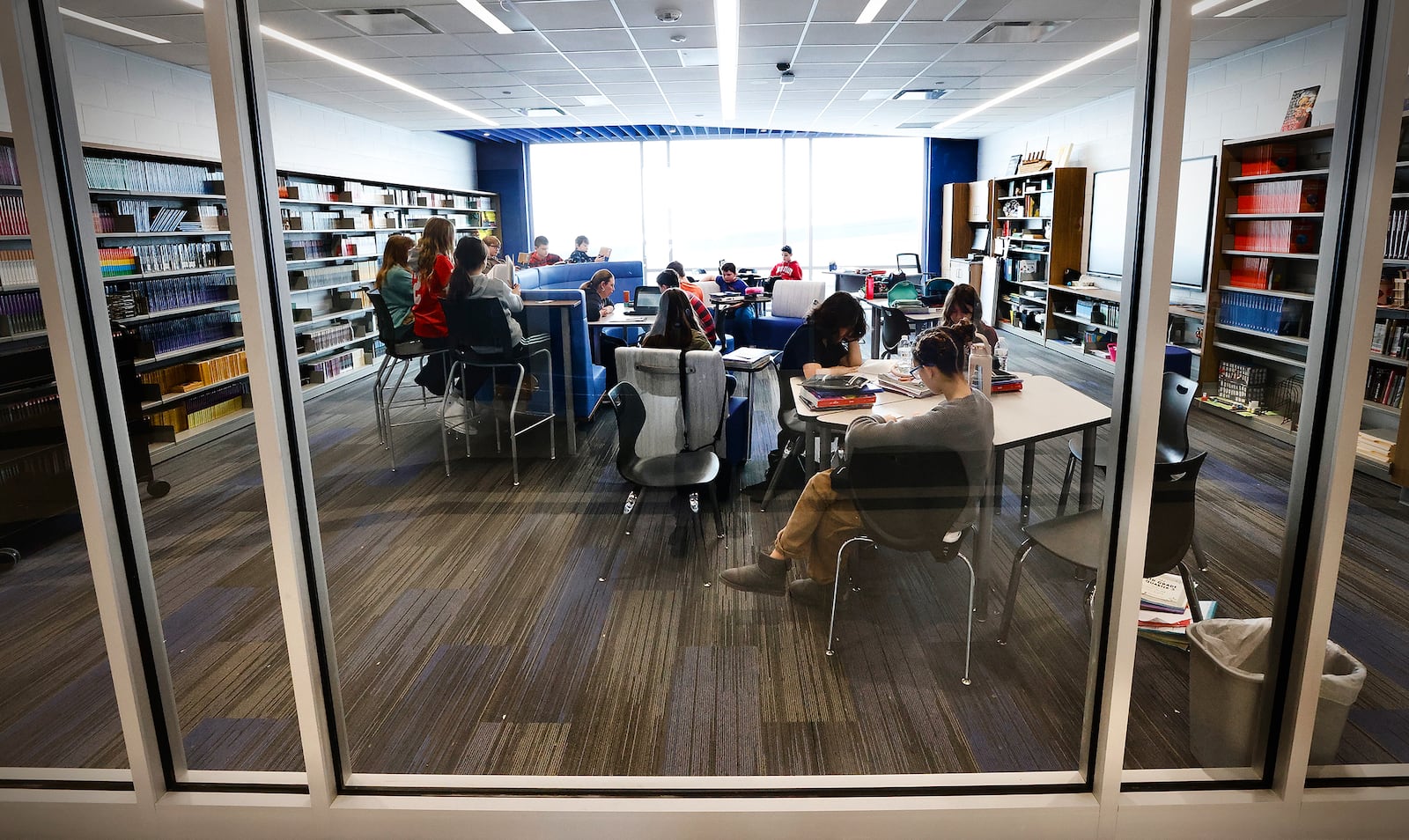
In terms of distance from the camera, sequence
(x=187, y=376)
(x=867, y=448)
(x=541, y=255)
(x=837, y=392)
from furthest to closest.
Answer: (x=541, y=255), (x=187, y=376), (x=837, y=392), (x=867, y=448)

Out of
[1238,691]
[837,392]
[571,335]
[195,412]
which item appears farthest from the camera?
[571,335]

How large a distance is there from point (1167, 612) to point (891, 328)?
1465 millimetres

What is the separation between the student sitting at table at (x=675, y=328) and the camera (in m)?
3.61

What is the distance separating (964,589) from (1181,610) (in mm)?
742

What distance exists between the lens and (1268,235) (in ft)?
11.3

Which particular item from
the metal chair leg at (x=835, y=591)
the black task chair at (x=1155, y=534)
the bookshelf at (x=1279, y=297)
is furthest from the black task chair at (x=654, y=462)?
the bookshelf at (x=1279, y=297)

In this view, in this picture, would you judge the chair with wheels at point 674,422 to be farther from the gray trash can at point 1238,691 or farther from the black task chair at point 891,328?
the gray trash can at point 1238,691

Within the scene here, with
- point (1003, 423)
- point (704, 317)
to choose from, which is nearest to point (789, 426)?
point (1003, 423)

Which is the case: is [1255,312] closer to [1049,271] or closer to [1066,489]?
[1049,271]

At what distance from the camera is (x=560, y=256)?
19.1ft

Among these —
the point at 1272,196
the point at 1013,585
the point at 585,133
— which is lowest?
the point at 1013,585

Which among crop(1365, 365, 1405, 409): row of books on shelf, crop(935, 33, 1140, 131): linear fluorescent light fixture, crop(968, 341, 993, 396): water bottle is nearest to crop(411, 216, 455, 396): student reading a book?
crop(968, 341, 993, 396): water bottle

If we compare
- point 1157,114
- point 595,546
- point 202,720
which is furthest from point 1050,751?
point 202,720

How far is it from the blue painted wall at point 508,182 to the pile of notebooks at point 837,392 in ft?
4.30
